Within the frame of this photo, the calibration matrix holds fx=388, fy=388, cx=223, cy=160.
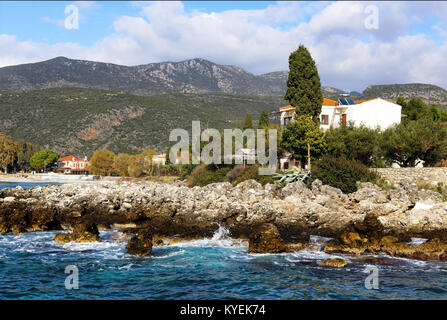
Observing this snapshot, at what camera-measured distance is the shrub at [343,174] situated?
27.9 metres

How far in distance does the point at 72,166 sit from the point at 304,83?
74163mm

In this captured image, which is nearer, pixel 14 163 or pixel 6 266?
pixel 6 266

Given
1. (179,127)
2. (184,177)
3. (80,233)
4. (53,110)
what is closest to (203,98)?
(179,127)

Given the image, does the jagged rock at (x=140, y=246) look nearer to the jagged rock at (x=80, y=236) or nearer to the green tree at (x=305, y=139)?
the jagged rock at (x=80, y=236)

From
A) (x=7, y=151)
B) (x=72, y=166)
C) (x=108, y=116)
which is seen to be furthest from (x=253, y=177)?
(x=108, y=116)

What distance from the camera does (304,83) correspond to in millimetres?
36594

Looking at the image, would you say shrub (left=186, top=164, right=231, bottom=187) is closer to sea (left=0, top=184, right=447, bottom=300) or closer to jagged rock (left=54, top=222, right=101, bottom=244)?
jagged rock (left=54, top=222, right=101, bottom=244)

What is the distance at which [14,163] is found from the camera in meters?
93.2

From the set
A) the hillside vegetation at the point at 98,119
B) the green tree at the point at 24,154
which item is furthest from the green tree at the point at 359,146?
the green tree at the point at 24,154

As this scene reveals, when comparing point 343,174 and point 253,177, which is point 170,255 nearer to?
point 343,174

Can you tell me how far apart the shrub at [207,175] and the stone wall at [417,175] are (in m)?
16.1

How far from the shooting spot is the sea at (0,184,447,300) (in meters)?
10.8
